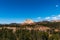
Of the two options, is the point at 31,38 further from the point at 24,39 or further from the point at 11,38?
the point at 11,38

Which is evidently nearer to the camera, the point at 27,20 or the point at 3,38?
the point at 3,38

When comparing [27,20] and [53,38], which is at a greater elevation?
[27,20]

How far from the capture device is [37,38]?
3947 centimetres

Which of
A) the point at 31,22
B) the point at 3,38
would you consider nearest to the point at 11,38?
the point at 3,38

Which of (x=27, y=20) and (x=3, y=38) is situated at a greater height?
(x=27, y=20)

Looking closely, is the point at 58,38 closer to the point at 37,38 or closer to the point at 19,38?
the point at 37,38

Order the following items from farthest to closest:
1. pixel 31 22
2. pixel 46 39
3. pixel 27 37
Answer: pixel 31 22 → pixel 46 39 → pixel 27 37

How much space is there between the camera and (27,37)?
37.2 metres

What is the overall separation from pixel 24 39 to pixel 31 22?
4331 cm

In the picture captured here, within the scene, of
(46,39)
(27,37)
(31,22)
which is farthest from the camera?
(31,22)

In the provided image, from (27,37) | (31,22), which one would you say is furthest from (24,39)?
(31,22)

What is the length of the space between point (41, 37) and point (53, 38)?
355 centimetres

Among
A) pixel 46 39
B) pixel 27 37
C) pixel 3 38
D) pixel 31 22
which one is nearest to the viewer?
pixel 3 38

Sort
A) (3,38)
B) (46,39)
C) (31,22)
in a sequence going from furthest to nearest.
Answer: (31,22)
(46,39)
(3,38)
